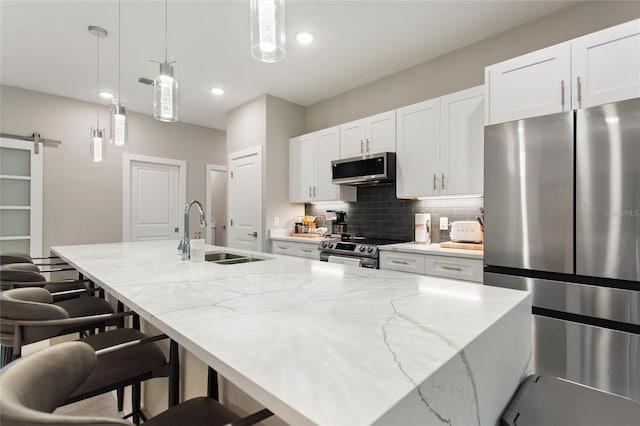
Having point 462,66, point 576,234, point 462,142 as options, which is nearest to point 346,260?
point 462,142

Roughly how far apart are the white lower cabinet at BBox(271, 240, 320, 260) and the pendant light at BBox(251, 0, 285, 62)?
2.51 m

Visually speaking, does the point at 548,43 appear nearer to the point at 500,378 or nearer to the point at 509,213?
the point at 509,213

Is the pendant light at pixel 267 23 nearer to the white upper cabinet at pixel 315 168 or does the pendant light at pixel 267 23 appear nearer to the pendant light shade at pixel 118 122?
the pendant light shade at pixel 118 122

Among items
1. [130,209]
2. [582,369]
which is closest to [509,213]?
[582,369]

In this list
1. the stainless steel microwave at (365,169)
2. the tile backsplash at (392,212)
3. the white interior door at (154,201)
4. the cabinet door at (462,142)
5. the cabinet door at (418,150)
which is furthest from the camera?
the white interior door at (154,201)

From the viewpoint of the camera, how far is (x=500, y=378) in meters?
0.82

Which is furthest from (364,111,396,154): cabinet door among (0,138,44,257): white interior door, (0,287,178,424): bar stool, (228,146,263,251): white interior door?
(0,138,44,257): white interior door

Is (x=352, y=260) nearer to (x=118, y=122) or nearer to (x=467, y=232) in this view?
(x=467, y=232)

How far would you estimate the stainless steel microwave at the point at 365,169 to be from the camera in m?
3.20

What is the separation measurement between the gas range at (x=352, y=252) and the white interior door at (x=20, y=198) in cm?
355

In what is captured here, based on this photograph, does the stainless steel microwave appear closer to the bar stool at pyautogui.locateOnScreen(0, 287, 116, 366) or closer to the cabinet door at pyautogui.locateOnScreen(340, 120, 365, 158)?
the cabinet door at pyautogui.locateOnScreen(340, 120, 365, 158)

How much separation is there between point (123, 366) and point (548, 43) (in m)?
3.39

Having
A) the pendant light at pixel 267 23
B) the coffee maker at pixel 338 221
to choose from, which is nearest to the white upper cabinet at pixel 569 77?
the pendant light at pixel 267 23

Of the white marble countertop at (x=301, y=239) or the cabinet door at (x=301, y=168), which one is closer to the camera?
the white marble countertop at (x=301, y=239)
